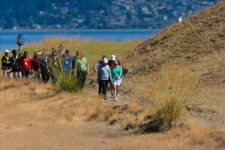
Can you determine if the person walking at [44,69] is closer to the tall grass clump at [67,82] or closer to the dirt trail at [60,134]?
the tall grass clump at [67,82]

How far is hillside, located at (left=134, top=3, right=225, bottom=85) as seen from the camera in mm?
34438

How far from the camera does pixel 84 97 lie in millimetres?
28891

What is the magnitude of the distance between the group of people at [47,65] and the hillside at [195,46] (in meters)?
4.52

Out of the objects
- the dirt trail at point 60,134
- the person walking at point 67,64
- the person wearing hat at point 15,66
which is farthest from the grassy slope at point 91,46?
the dirt trail at point 60,134

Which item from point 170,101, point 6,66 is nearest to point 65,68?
point 6,66

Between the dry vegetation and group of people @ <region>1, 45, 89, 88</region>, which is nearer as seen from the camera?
the dry vegetation

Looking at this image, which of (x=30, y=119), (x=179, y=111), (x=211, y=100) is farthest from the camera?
(x=211, y=100)

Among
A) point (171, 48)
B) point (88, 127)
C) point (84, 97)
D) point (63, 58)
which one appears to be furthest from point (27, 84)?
point (88, 127)

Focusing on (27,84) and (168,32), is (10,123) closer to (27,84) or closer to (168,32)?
(27,84)

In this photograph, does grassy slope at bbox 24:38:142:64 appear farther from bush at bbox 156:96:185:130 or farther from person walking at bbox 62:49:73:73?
bush at bbox 156:96:185:130

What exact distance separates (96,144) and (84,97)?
9.00m

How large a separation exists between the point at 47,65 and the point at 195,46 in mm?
8044

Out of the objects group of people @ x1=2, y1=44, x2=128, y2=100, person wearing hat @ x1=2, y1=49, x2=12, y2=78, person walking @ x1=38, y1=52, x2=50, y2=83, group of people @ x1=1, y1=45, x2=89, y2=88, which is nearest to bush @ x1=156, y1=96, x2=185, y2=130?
group of people @ x1=2, y1=44, x2=128, y2=100

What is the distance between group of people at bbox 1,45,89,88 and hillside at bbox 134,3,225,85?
Result: 14.8 feet
